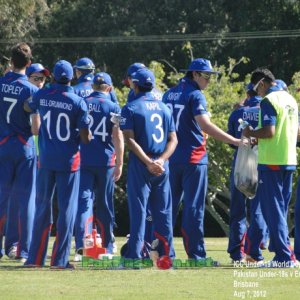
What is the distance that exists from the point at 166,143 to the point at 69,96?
1.28m

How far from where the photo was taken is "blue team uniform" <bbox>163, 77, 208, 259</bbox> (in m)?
13.3

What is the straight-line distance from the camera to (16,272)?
12273mm

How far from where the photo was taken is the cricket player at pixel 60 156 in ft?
41.7

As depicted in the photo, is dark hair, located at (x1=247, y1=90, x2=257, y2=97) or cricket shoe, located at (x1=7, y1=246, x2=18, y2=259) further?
dark hair, located at (x1=247, y1=90, x2=257, y2=97)

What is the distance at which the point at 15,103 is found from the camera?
13625mm

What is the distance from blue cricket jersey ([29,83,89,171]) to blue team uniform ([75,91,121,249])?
5.98 feet

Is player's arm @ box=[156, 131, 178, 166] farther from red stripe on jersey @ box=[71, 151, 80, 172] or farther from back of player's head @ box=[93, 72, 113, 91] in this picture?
back of player's head @ box=[93, 72, 113, 91]

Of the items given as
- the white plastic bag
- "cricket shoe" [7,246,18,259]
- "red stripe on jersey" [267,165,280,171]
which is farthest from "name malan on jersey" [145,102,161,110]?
"cricket shoe" [7,246,18,259]

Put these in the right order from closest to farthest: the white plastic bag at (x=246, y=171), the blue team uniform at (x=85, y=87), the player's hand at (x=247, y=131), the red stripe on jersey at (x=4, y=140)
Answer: the player's hand at (x=247, y=131), the white plastic bag at (x=246, y=171), the red stripe on jersey at (x=4, y=140), the blue team uniform at (x=85, y=87)

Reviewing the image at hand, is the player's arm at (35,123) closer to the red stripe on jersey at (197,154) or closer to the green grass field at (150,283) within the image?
the green grass field at (150,283)

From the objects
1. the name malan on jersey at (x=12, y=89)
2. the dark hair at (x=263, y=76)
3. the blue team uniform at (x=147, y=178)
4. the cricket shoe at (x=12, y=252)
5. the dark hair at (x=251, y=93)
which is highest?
the dark hair at (x=263, y=76)

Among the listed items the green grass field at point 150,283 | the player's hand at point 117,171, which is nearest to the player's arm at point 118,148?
the player's hand at point 117,171

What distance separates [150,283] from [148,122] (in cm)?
227

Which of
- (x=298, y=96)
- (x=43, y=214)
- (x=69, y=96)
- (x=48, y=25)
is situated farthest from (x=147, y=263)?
(x=48, y=25)
